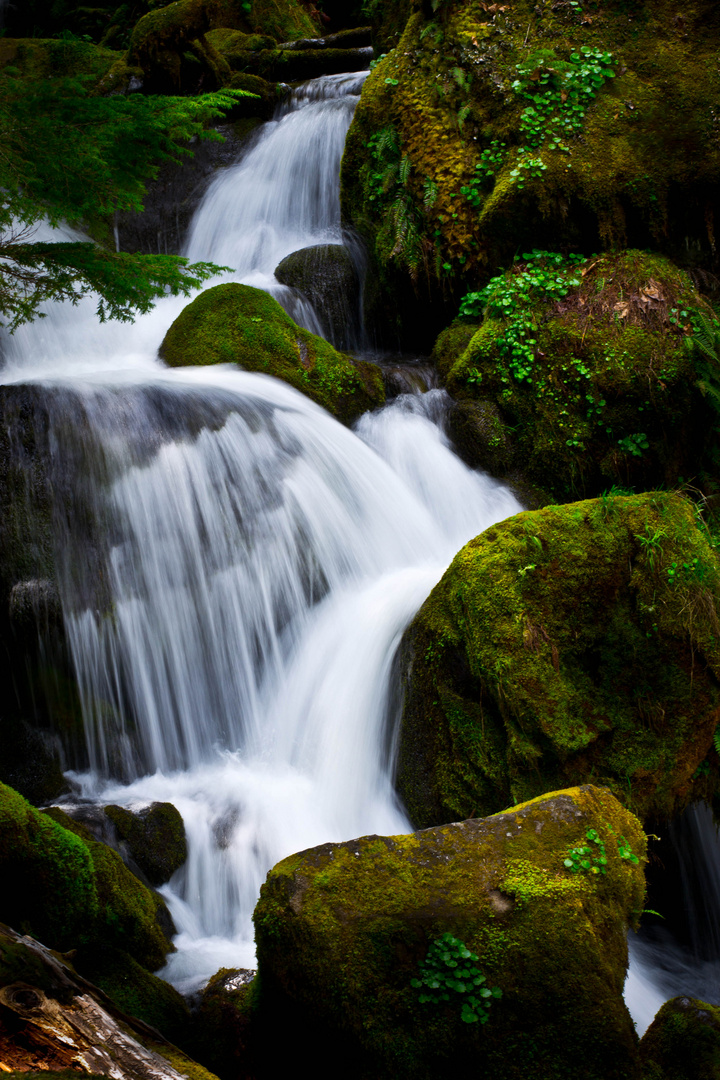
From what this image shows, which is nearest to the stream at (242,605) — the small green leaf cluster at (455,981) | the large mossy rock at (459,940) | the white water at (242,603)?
the white water at (242,603)

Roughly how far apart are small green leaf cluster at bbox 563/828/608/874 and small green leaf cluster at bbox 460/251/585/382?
17.6ft

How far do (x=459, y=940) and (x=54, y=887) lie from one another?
155cm

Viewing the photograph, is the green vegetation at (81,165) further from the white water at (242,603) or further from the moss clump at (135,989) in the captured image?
the moss clump at (135,989)

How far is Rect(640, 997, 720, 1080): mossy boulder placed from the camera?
2.71m

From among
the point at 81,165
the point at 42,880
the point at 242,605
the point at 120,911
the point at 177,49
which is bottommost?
the point at 120,911

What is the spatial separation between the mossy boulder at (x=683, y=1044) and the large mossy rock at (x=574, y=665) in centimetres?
106

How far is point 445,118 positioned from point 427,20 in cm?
147

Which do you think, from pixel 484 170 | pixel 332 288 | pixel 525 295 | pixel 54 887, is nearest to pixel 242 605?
pixel 54 887

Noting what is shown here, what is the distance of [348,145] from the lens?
9.29 meters

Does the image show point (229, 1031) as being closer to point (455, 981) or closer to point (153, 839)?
point (455, 981)

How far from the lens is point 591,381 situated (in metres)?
7.02

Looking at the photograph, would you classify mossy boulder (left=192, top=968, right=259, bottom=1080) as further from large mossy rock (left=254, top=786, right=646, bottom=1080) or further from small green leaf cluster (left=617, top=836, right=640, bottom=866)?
small green leaf cluster (left=617, top=836, right=640, bottom=866)

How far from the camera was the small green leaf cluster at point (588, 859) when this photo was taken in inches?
105

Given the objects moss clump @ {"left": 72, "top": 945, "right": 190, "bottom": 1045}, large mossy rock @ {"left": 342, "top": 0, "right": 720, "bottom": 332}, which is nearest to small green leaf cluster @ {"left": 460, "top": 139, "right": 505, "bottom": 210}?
large mossy rock @ {"left": 342, "top": 0, "right": 720, "bottom": 332}
